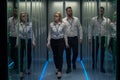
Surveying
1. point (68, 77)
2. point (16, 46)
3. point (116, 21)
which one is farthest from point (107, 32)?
point (68, 77)

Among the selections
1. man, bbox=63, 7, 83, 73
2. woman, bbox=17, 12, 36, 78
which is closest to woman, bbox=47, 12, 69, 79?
man, bbox=63, 7, 83, 73

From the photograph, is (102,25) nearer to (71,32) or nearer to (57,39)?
(57,39)

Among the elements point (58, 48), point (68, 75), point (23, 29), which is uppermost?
point (23, 29)

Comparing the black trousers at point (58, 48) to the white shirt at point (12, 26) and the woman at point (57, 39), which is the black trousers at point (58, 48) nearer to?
the woman at point (57, 39)

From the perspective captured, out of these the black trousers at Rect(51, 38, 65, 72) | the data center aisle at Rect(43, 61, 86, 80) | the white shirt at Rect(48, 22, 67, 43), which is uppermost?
the white shirt at Rect(48, 22, 67, 43)

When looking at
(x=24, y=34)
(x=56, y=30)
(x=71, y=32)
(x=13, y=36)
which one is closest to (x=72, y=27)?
(x=71, y=32)

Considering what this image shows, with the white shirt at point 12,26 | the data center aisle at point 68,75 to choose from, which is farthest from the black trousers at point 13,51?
the data center aisle at point 68,75

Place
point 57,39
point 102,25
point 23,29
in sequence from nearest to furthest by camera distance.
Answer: point 23,29
point 102,25
point 57,39

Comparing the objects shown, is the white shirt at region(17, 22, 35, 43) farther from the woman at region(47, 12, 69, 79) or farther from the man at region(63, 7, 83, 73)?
the man at region(63, 7, 83, 73)

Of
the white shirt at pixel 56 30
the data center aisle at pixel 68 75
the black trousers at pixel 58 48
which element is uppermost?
the white shirt at pixel 56 30

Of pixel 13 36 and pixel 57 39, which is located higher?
pixel 13 36

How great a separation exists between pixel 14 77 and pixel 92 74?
3.61 meters
